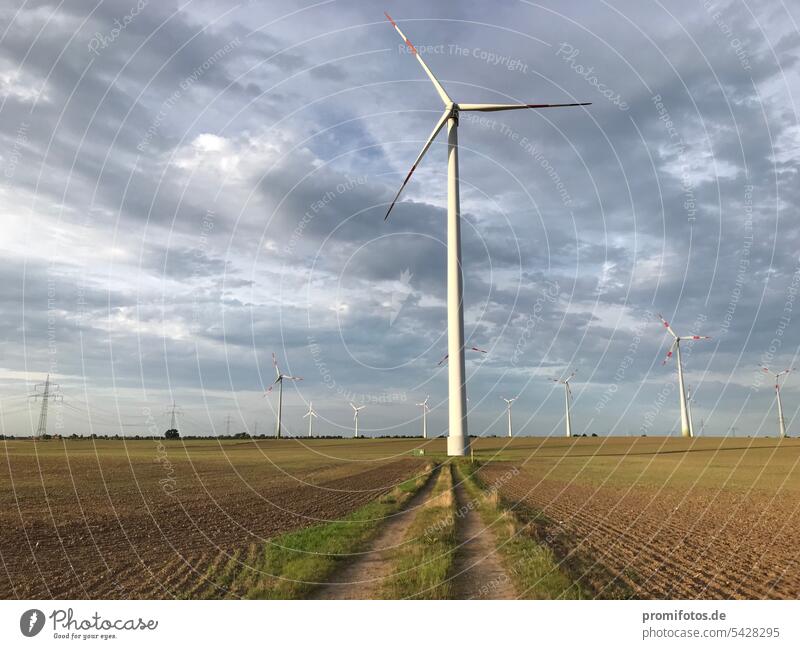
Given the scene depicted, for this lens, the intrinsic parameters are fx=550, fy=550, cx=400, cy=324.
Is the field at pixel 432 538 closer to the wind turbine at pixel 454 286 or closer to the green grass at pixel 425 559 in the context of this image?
the green grass at pixel 425 559

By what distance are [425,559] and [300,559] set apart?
505cm

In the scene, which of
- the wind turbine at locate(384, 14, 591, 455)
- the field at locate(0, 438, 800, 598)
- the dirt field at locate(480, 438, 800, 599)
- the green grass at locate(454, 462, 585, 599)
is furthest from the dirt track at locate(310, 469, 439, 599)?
the wind turbine at locate(384, 14, 591, 455)

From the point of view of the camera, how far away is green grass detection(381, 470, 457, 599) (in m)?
17.1

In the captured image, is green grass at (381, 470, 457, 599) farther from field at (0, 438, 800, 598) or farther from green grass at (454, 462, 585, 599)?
green grass at (454, 462, 585, 599)

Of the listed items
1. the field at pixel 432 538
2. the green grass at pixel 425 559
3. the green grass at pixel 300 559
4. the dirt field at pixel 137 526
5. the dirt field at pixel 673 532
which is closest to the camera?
the green grass at pixel 425 559

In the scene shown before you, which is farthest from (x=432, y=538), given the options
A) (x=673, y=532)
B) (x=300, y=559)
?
(x=673, y=532)

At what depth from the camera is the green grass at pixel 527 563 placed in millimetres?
16844

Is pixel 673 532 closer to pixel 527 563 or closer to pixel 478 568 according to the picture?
pixel 527 563

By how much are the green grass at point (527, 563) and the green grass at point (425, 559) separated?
86.3 inches

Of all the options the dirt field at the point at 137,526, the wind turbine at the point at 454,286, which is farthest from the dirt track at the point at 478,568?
the wind turbine at the point at 454,286

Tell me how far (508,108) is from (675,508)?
56.9 meters

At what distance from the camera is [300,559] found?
71.5 feet
